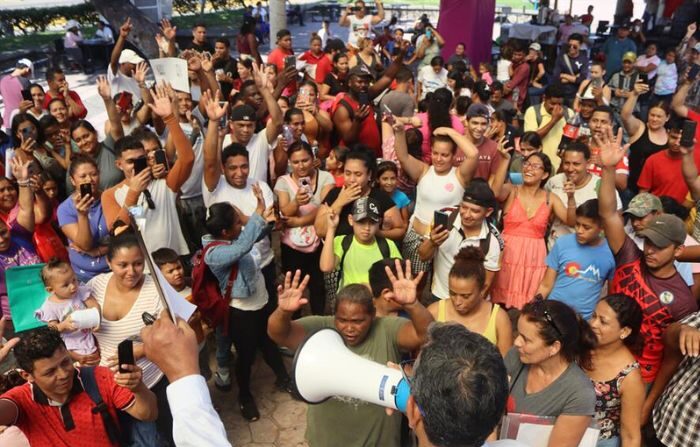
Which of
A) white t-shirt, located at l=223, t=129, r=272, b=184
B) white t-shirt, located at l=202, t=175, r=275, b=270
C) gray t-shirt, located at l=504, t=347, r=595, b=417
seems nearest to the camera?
gray t-shirt, located at l=504, t=347, r=595, b=417

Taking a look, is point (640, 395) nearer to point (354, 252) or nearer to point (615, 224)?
point (615, 224)

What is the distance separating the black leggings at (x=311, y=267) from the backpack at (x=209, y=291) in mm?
984

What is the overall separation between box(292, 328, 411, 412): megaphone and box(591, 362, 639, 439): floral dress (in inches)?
53.5

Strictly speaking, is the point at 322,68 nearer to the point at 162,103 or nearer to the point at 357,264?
the point at 162,103

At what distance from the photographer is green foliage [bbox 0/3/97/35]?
22.0m

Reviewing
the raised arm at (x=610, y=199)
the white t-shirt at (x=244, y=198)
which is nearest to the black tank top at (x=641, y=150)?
the raised arm at (x=610, y=199)

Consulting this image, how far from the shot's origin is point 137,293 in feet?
10.8

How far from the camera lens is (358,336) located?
277 cm

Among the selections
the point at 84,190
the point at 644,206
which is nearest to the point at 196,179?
the point at 84,190

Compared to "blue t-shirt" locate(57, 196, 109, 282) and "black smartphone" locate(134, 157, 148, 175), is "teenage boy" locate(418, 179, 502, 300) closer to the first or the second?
"black smartphone" locate(134, 157, 148, 175)

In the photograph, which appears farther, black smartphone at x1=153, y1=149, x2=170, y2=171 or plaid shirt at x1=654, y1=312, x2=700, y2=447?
black smartphone at x1=153, y1=149, x2=170, y2=171

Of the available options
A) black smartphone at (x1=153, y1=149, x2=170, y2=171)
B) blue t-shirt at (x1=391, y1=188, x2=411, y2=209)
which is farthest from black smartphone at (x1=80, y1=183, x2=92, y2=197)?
blue t-shirt at (x1=391, y1=188, x2=411, y2=209)

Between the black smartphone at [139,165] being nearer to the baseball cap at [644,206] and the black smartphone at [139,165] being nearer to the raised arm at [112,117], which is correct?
the raised arm at [112,117]

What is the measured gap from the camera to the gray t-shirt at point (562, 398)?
96.6 inches
